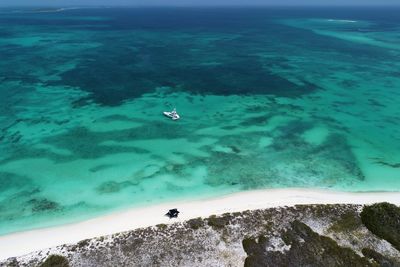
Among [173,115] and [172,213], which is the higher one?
[172,213]

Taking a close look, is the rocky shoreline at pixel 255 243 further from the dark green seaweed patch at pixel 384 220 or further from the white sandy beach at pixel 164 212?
the white sandy beach at pixel 164 212

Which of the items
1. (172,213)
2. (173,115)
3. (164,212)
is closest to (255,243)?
(172,213)

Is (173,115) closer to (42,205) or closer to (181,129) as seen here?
(181,129)

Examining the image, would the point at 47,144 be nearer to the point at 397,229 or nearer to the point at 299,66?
the point at 397,229

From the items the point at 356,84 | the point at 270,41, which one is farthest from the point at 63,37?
the point at 356,84

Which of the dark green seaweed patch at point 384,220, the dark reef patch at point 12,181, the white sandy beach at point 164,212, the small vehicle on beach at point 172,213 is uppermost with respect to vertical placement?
the dark green seaweed patch at point 384,220

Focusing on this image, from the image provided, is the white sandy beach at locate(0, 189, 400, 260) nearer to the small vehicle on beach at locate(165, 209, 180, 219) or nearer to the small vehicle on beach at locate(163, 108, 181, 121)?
the small vehicle on beach at locate(165, 209, 180, 219)

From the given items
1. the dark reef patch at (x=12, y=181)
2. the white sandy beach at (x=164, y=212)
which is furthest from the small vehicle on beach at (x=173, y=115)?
the dark reef patch at (x=12, y=181)
